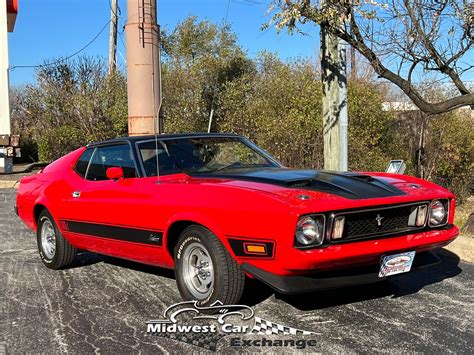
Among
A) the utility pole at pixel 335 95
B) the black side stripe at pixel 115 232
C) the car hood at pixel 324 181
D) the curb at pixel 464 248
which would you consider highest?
the utility pole at pixel 335 95

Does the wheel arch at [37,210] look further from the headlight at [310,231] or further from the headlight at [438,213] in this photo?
the headlight at [438,213]

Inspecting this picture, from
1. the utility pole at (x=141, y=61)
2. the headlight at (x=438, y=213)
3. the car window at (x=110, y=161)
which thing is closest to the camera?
the headlight at (x=438, y=213)

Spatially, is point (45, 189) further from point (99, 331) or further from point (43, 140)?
point (43, 140)

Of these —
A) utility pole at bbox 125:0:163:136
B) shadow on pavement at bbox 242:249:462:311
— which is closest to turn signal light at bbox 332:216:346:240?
shadow on pavement at bbox 242:249:462:311

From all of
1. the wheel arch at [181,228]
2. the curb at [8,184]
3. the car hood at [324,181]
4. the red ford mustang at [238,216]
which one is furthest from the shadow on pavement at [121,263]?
the curb at [8,184]

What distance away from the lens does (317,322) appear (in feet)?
12.6

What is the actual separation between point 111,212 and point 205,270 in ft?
4.05

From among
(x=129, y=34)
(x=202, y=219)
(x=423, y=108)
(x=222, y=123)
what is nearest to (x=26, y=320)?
(x=202, y=219)

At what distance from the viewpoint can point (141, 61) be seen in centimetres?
1121

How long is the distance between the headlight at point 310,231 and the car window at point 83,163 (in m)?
2.86

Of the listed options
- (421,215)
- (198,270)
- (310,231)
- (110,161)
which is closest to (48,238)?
(110,161)

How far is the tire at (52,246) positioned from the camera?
560cm

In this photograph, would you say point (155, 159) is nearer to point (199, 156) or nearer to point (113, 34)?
point (199, 156)

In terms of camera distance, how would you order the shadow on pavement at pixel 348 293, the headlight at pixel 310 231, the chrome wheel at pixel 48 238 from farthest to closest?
the chrome wheel at pixel 48 238 → the shadow on pavement at pixel 348 293 → the headlight at pixel 310 231
